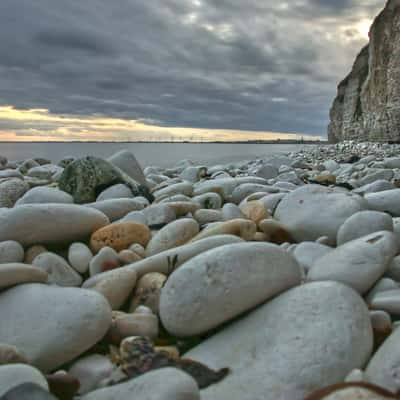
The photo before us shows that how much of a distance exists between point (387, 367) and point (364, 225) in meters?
1.30

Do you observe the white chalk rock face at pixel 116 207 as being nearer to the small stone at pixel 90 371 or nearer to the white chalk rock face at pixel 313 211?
the white chalk rock face at pixel 313 211


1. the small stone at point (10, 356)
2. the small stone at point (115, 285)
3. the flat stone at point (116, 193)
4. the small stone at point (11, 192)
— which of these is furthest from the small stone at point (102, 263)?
the small stone at point (11, 192)

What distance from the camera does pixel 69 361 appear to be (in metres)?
1.70

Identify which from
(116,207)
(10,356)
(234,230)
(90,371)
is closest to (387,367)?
(90,371)

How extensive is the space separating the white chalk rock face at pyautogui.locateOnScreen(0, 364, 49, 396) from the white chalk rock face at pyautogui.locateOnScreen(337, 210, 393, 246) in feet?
6.01

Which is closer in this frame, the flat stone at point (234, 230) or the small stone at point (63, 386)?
the small stone at point (63, 386)

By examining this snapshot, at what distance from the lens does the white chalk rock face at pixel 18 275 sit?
77.1 inches

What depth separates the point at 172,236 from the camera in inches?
112

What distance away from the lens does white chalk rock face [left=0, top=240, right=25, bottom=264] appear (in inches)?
102

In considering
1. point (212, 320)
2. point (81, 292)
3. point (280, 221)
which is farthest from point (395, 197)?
point (81, 292)

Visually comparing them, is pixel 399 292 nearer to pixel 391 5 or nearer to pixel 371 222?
pixel 371 222

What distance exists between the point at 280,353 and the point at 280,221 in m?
1.74

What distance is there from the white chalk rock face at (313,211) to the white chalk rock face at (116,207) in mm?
1282

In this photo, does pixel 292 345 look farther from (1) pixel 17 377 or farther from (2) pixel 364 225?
(2) pixel 364 225
